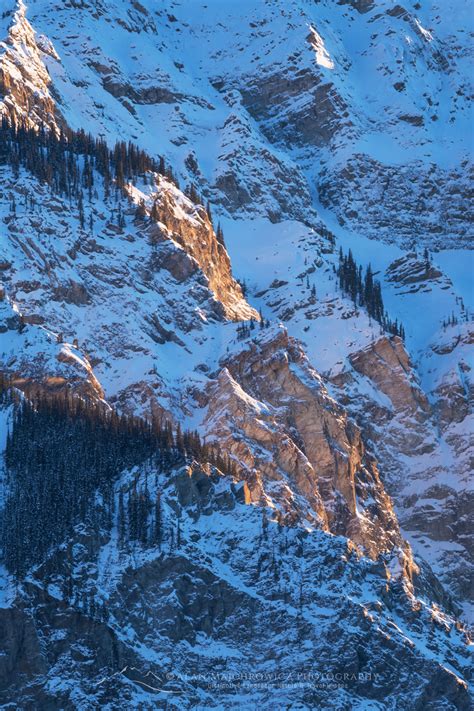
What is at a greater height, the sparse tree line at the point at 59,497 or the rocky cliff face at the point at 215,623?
the sparse tree line at the point at 59,497

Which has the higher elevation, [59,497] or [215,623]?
[59,497]

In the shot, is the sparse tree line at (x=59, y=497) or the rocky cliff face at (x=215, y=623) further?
the sparse tree line at (x=59, y=497)

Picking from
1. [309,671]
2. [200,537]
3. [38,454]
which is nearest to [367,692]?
[309,671]

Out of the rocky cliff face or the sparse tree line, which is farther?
the sparse tree line

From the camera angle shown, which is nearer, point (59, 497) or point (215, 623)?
point (215, 623)

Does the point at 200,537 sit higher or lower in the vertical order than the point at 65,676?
higher

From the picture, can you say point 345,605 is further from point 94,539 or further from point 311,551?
point 94,539

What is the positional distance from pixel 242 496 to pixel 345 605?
14276 millimetres

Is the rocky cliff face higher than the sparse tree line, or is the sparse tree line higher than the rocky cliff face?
the sparse tree line

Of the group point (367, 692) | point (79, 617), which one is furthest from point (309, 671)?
point (79, 617)

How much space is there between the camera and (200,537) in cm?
19212

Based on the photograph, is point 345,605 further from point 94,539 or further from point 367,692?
point 94,539

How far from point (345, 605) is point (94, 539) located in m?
19.9

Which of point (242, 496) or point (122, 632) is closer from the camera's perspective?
point (122, 632)
